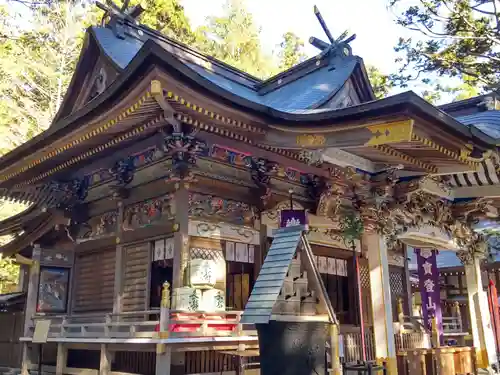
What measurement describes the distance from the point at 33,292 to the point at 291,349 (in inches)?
298

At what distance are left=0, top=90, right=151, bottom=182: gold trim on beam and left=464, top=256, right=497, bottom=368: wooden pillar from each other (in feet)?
28.4

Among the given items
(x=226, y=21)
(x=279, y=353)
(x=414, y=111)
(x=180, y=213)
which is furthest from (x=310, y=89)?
(x=226, y=21)

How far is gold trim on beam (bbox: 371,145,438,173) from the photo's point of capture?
6.84m

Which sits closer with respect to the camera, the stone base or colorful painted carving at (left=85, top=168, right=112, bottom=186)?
the stone base

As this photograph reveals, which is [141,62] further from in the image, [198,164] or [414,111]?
[414,111]

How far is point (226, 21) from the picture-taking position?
34.0 meters

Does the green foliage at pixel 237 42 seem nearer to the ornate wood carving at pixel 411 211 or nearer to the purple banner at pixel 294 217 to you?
the ornate wood carving at pixel 411 211

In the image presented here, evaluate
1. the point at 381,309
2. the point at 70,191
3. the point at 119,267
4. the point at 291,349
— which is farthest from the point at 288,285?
the point at 70,191

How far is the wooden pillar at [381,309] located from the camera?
7.53 meters

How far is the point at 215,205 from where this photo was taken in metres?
8.36

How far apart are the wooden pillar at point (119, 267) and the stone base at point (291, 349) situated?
5.03 meters

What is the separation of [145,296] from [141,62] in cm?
420

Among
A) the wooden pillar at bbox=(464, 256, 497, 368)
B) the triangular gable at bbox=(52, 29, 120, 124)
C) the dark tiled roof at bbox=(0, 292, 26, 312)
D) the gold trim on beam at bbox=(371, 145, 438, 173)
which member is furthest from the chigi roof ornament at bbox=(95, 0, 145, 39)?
the wooden pillar at bbox=(464, 256, 497, 368)

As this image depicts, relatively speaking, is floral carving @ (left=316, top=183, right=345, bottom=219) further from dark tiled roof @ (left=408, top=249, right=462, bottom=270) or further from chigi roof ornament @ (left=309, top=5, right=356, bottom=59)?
dark tiled roof @ (left=408, top=249, right=462, bottom=270)
